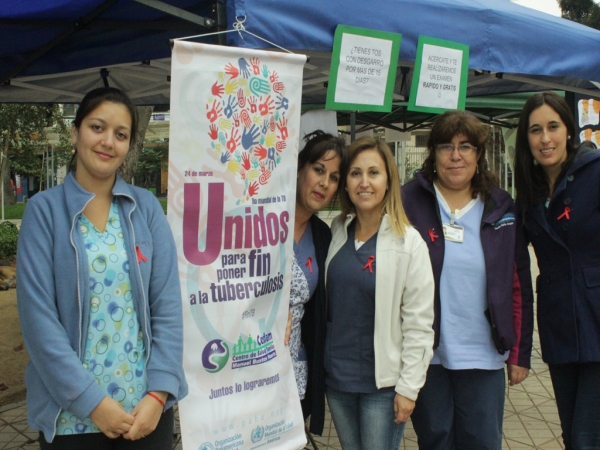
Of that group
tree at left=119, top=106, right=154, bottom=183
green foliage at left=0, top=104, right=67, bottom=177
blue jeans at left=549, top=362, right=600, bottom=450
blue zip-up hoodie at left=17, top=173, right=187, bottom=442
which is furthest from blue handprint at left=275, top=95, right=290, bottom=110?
green foliage at left=0, top=104, right=67, bottom=177

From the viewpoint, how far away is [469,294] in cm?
233

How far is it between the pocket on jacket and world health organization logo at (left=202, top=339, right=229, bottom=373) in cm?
148

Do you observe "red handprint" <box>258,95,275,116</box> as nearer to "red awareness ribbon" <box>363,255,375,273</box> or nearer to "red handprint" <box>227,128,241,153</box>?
"red handprint" <box>227,128,241,153</box>

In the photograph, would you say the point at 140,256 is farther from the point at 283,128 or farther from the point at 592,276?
the point at 592,276

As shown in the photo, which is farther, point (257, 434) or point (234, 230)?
point (257, 434)

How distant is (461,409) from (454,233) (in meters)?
0.73

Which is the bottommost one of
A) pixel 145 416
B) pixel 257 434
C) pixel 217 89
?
pixel 257 434

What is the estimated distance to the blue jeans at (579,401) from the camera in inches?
93.0

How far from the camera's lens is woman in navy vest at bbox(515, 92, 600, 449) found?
2.35 meters

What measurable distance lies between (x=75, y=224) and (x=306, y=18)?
1.25 metres

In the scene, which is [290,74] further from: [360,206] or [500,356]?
[500,356]

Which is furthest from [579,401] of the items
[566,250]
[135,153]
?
[135,153]

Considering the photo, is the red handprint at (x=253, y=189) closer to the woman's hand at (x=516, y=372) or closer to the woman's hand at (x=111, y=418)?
the woman's hand at (x=111, y=418)

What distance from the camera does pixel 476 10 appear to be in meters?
2.83
